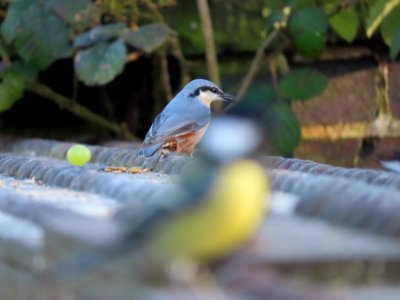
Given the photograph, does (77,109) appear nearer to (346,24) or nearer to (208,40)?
(208,40)

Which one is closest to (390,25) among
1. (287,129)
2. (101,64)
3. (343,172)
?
(287,129)

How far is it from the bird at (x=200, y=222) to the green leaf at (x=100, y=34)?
2977 millimetres

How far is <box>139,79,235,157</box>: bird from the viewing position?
11.9 feet

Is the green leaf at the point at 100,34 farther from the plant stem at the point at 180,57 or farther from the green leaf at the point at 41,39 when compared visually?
the plant stem at the point at 180,57

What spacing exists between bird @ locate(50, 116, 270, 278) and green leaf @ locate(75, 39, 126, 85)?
2839 mm

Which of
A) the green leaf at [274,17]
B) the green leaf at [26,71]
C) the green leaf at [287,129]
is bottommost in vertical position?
the green leaf at [287,129]

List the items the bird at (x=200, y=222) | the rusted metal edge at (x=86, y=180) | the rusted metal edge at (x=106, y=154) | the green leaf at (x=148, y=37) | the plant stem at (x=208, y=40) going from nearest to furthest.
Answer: the bird at (x=200, y=222) → the rusted metal edge at (x=86, y=180) → the rusted metal edge at (x=106, y=154) → the green leaf at (x=148, y=37) → the plant stem at (x=208, y=40)

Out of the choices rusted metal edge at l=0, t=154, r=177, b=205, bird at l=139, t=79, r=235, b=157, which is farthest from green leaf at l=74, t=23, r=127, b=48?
rusted metal edge at l=0, t=154, r=177, b=205

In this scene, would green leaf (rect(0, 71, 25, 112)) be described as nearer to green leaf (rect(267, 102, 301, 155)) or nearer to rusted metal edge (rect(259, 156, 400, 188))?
green leaf (rect(267, 102, 301, 155))

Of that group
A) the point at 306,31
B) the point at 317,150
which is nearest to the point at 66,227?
the point at 306,31

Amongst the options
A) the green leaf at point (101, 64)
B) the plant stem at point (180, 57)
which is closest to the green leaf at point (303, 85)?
the plant stem at point (180, 57)

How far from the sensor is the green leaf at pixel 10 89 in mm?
4535

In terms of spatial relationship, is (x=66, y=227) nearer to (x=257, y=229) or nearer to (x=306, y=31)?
(x=257, y=229)

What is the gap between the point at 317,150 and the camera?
4.85 m
